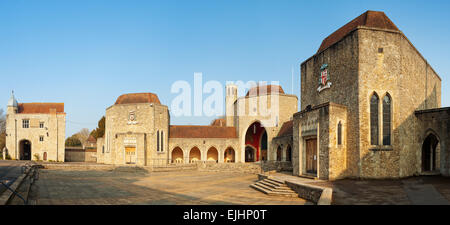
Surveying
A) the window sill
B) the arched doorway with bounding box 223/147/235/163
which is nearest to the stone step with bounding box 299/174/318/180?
the window sill

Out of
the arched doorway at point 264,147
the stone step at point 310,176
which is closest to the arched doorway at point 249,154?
the arched doorway at point 264,147

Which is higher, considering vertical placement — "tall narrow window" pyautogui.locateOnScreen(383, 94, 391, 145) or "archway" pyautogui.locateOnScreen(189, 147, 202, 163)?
"tall narrow window" pyautogui.locateOnScreen(383, 94, 391, 145)

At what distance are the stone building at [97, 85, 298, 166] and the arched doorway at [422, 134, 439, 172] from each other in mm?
19096

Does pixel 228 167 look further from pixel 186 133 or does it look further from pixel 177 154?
pixel 177 154

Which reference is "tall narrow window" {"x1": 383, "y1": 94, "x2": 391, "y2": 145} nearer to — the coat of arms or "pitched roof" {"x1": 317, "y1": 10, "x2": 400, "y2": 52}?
the coat of arms

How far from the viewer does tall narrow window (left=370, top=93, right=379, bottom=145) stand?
1619cm

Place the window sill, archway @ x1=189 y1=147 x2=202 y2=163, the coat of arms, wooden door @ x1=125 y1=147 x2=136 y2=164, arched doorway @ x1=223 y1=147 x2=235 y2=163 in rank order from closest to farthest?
the window sill → the coat of arms → wooden door @ x1=125 y1=147 x2=136 y2=164 → archway @ x1=189 y1=147 x2=202 y2=163 → arched doorway @ x1=223 y1=147 x2=235 y2=163

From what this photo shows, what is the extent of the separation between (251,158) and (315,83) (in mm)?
24777

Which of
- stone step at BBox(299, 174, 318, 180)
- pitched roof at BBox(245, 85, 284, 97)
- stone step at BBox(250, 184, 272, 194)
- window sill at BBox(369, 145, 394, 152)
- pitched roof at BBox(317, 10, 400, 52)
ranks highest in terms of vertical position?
pitched roof at BBox(317, 10, 400, 52)

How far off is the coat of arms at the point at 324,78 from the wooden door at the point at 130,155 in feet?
72.5

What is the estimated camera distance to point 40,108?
41875 mm
